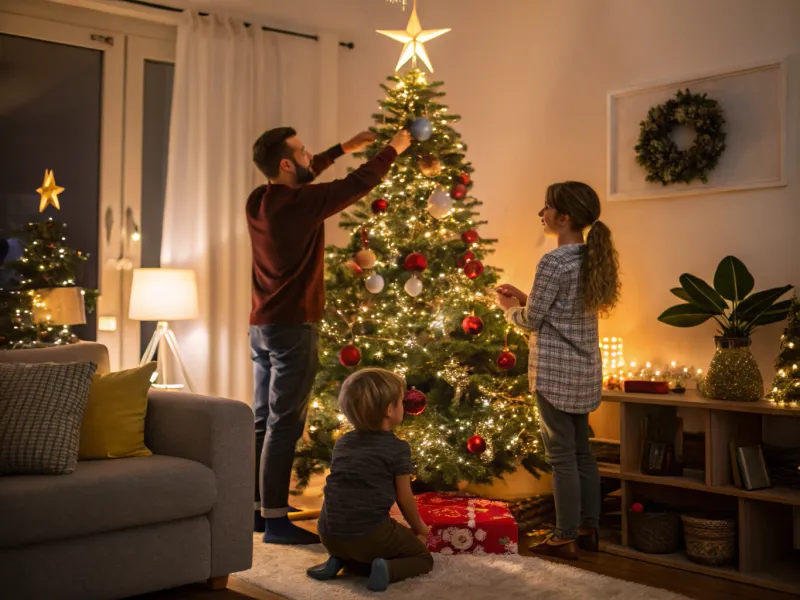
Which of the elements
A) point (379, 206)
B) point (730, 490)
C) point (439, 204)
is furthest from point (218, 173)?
point (730, 490)

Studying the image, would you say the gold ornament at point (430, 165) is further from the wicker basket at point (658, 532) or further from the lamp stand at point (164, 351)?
the lamp stand at point (164, 351)

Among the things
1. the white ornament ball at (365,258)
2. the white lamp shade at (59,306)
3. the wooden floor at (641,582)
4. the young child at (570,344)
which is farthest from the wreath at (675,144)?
the white lamp shade at (59,306)

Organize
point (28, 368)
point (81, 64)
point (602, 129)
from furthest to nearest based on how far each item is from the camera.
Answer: point (81, 64), point (602, 129), point (28, 368)

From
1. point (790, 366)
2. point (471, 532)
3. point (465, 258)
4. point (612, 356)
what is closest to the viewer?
point (790, 366)

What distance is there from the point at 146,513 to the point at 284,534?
89cm

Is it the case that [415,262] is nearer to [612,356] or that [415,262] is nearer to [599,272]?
[599,272]

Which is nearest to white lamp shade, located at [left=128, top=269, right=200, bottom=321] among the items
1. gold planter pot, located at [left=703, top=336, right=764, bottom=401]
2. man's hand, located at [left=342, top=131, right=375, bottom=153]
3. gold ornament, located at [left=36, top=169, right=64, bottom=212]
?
gold ornament, located at [left=36, top=169, right=64, bottom=212]

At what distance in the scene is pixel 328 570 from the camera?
2967 millimetres

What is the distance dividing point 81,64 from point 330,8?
1.51m

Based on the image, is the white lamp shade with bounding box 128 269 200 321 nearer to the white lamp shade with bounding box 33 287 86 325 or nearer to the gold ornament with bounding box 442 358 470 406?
the white lamp shade with bounding box 33 287 86 325

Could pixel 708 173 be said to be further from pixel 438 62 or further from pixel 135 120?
pixel 135 120

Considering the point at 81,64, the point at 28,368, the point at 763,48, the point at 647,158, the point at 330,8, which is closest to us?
the point at 28,368

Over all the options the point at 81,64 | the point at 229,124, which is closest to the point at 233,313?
the point at 229,124

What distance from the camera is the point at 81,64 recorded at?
16.5 ft
